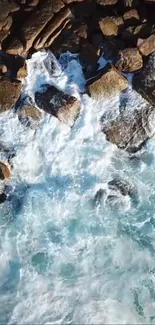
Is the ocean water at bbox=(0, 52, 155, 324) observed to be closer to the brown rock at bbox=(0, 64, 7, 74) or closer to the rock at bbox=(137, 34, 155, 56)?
the brown rock at bbox=(0, 64, 7, 74)

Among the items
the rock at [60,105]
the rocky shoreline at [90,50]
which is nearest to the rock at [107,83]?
the rocky shoreline at [90,50]

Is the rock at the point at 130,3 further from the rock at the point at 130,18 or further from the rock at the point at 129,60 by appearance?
the rock at the point at 129,60

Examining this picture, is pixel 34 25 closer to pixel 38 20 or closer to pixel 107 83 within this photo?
pixel 38 20

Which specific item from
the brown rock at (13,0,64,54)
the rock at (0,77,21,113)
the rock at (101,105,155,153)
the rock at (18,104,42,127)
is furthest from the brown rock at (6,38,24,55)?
the rock at (101,105,155,153)

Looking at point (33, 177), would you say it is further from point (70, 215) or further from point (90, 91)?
point (90, 91)

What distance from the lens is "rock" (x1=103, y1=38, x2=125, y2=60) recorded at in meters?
13.0

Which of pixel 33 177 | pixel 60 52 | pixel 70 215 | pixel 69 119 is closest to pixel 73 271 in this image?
pixel 70 215

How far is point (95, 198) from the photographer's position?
40.4ft

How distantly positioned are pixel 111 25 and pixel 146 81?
5.27ft

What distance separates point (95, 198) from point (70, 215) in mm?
691

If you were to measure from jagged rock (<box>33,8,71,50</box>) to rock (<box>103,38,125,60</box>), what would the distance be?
3.83ft

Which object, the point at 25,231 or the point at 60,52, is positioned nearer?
the point at 25,231

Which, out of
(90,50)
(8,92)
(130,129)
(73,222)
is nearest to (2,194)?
(73,222)

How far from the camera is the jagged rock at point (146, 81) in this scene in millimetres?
12976
